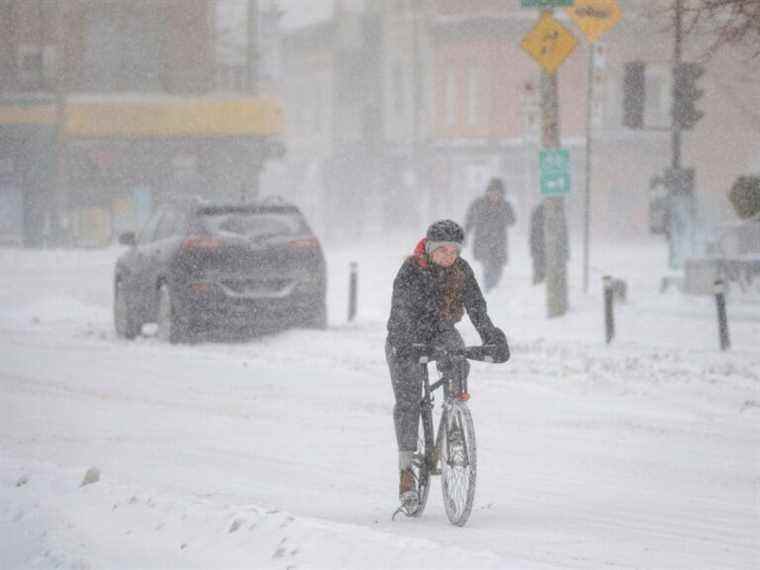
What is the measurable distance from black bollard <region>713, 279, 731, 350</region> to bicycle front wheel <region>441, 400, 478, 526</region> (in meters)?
9.35

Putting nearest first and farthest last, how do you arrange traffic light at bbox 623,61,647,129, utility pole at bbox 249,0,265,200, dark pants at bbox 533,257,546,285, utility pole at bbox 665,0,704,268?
utility pole at bbox 665,0,704,268 < traffic light at bbox 623,61,647,129 < dark pants at bbox 533,257,546,285 < utility pole at bbox 249,0,265,200

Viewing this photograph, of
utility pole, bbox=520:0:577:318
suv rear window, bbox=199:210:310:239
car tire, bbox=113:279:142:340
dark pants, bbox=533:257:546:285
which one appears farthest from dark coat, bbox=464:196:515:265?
suv rear window, bbox=199:210:310:239

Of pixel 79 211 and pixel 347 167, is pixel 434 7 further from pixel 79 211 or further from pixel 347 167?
pixel 79 211

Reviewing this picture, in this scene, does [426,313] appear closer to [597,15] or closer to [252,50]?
[597,15]

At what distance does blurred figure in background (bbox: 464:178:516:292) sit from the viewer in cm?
2745

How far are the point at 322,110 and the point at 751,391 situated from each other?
201 ft

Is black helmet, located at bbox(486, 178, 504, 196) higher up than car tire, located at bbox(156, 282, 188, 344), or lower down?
higher up

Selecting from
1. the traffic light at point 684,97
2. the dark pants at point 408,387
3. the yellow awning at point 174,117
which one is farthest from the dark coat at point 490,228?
the yellow awning at point 174,117

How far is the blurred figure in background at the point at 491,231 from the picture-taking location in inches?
1081

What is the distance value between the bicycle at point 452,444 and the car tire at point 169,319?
10932 millimetres

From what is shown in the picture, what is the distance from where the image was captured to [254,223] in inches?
788

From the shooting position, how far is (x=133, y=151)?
52.6m

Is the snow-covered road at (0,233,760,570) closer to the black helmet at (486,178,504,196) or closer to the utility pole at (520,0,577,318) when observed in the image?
the utility pole at (520,0,577,318)

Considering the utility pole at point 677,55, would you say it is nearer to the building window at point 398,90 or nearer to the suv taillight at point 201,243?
the suv taillight at point 201,243
